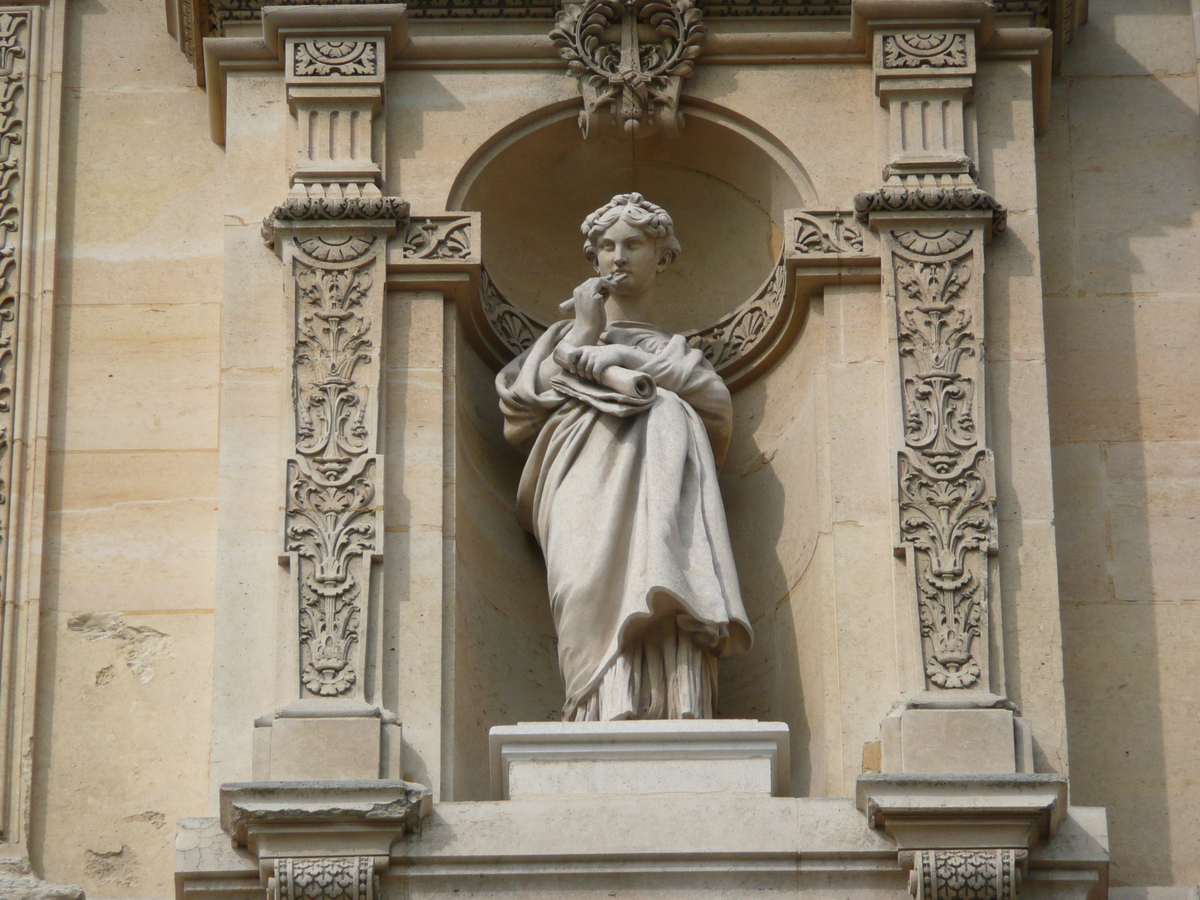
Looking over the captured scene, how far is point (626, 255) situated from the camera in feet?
36.7

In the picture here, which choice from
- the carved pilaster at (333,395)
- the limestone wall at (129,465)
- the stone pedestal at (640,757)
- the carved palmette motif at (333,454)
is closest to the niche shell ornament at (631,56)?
the carved pilaster at (333,395)

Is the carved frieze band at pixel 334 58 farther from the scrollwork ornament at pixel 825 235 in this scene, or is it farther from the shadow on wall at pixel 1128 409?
the shadow on wall at pixel 1128 409

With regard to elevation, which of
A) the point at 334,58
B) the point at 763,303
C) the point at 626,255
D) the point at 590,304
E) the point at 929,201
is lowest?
the point at 590,304

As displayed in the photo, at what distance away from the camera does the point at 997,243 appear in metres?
11.0

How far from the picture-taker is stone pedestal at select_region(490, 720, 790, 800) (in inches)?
385

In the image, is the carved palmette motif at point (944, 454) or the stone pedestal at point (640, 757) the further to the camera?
the carved palmette motif at point (944, 454)

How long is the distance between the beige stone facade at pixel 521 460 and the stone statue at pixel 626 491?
36cm

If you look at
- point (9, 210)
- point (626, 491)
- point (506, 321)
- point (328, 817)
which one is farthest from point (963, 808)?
point (9, 210)

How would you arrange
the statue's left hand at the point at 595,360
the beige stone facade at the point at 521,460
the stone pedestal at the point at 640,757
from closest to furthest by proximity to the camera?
the beige stone facade at the point at 521,460
the stone pedestal at the point at 640,757
the statue's left hand at the point at 595,360

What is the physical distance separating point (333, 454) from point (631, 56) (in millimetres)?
2327

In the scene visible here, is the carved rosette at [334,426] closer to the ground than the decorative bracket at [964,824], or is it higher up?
higher up

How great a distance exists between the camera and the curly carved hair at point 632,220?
11188mm

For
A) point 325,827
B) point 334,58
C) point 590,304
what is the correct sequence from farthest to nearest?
point 334,58
point 590,304
point 325,827

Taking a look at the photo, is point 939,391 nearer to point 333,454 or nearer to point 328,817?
point 333,454
